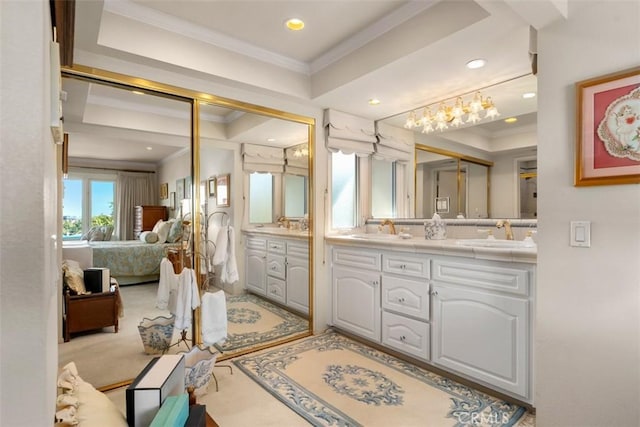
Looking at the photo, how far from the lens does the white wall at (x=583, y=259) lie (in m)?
1.32

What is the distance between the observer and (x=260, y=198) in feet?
9.92

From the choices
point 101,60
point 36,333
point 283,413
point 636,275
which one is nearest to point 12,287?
point 36,333

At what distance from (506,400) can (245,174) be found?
2432 millimetres

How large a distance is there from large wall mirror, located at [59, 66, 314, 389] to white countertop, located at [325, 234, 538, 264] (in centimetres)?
103

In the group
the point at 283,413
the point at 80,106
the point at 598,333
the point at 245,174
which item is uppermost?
the point at 80,106

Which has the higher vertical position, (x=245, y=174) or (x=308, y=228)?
(x=245, y=174)

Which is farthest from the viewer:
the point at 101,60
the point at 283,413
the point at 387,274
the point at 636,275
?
the point at 387,274

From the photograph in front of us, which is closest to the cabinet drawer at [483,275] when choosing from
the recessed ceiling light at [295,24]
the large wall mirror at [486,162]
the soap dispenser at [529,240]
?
the soap dispenser at [529,240]

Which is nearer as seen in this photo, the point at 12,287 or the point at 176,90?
the point at 12,287

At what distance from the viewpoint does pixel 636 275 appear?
1301mm

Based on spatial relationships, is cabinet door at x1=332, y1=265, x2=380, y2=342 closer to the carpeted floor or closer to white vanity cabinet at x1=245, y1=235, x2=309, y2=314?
white vanity cabinet at x1=245, y1=235, x2=309, y2=314

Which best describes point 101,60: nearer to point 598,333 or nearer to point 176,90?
point 176,90

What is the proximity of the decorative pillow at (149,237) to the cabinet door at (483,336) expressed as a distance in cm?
202

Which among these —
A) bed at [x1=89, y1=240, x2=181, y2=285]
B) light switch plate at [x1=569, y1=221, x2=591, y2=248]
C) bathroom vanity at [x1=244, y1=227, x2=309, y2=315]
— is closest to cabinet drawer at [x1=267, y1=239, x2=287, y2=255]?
bathroom vanity at [x1=244, y1=227, x2=309, y2=315]
